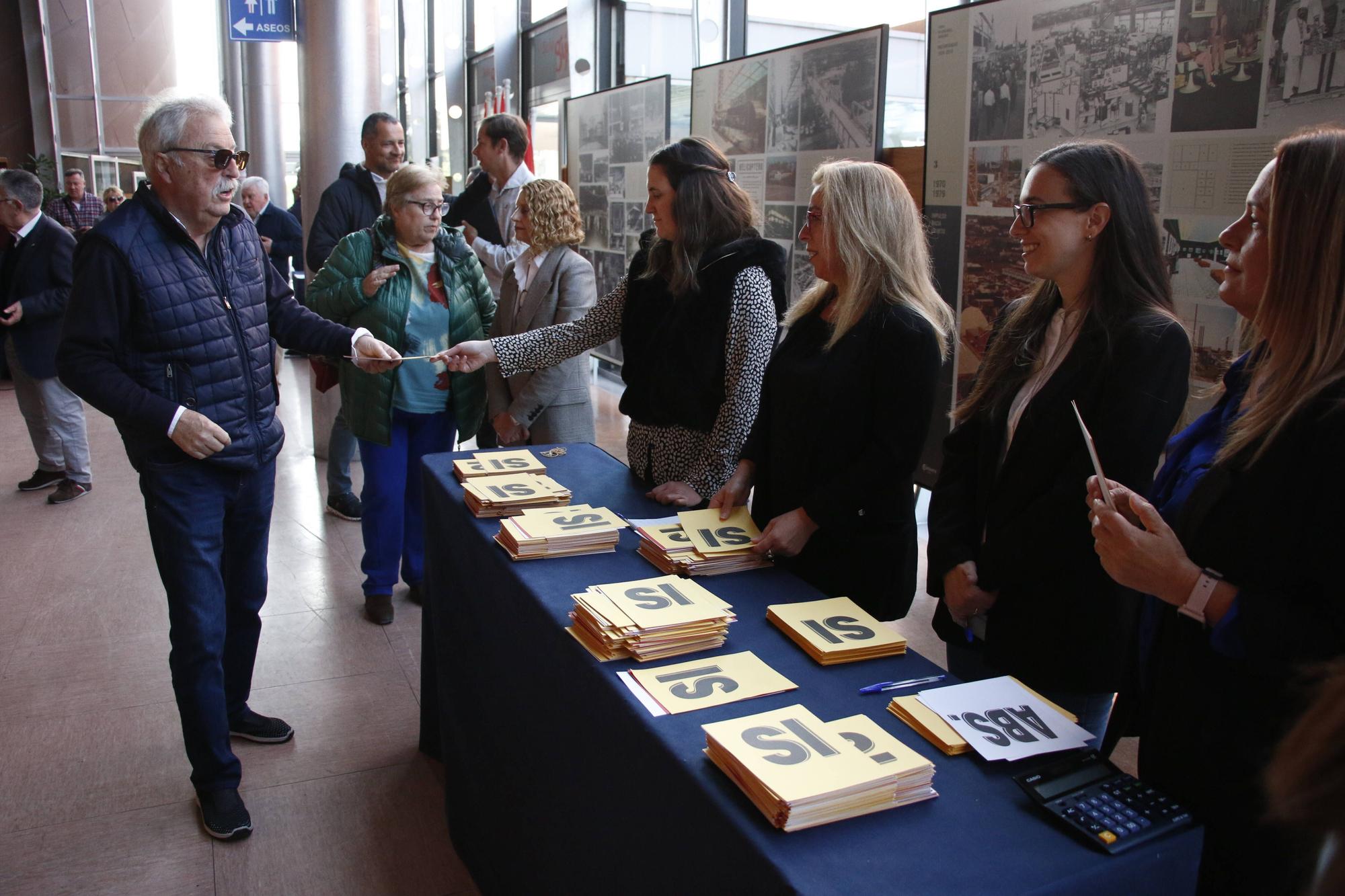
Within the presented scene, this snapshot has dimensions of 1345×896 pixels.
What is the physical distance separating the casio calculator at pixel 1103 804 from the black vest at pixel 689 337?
4.95 feet

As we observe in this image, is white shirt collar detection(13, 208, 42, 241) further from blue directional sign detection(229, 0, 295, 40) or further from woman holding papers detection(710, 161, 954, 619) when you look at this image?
woman holding papers detection(710, 161, 954, 619)

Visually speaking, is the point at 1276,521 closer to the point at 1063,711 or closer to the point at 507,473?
the point at 1063,711

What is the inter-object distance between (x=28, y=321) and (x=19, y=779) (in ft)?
11.0

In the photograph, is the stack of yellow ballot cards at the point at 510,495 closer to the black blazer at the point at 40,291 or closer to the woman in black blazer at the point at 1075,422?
the woman in black blazer at the point at 1075,422

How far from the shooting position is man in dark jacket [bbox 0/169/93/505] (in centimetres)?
520

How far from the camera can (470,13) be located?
10.5 meters

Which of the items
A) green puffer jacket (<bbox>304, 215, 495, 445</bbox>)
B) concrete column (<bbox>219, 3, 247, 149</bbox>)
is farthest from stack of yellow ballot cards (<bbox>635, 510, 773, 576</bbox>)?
concrete column (<bbox>219, 3, 247, 149</bbox>)

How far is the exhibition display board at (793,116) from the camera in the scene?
3.93 metres

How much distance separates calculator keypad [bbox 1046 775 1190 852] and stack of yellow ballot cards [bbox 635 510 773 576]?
89 cm

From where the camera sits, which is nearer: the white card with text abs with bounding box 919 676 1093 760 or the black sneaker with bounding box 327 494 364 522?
the white card with text abs with bounding box 919 676 1093 760

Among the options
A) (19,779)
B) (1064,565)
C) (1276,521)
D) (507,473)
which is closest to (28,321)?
(19,779)

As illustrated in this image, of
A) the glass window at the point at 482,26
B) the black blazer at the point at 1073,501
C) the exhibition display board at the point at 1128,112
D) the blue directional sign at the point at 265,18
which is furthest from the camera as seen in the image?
the glass window at the point at 482,26

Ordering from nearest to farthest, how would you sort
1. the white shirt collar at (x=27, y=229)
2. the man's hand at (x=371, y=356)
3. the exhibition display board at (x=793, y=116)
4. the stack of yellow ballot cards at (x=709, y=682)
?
the stack of yellow ballot cards at (x=709, y=682)
the man's hand at (x=371, y=356)
the exhibition display board at (x=793, y=116)
the white shirt collar at (x=27, y=229)

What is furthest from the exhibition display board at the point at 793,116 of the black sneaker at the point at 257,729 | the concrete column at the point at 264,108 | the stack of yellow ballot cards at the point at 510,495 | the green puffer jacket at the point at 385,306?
the concrete column at the point at 264,108
